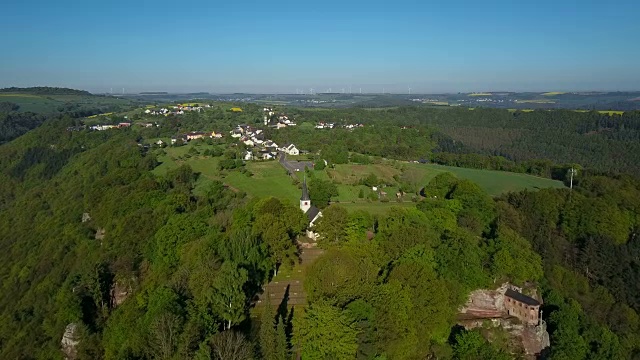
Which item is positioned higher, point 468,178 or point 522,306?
point 468,178

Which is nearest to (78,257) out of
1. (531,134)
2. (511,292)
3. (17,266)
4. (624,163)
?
(17,266)

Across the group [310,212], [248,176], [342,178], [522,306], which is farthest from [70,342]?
[342,178]

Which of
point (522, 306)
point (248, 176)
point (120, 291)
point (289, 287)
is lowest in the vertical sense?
point (120, 291)

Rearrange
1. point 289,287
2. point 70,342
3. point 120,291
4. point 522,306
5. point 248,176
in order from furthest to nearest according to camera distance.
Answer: point 248,176, point 120,291, point 522,306, point 289,287, point 70,342

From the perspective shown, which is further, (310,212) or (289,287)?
(310,212)

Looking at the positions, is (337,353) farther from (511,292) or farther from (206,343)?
(511,292)

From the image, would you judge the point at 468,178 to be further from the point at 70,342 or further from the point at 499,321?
the point at 70,342
